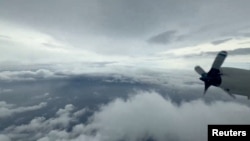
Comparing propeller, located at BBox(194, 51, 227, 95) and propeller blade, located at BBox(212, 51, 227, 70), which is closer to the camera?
propeller blade, located at BBox(212, 51, 227, 70)

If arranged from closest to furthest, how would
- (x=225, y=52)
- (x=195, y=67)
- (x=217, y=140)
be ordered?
1. (x=217, y=140)
2. (x=225, y=52)
3. (x=195, y=67)

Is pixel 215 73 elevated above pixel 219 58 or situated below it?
below

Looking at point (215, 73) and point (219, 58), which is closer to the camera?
point (219, 58)

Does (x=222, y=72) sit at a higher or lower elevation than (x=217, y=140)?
higher

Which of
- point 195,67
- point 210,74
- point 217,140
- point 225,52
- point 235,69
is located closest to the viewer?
point 217,140

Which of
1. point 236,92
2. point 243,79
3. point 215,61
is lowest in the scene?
point 236,92

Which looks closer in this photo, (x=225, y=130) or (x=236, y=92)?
(x=225, y=130)

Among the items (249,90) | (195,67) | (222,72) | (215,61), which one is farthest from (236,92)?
(195,67)

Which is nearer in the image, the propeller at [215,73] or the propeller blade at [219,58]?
the propeller blade at [219,58]

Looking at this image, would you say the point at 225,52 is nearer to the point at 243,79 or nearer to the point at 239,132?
the point at 243,79
